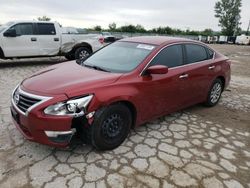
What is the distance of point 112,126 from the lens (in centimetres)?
325

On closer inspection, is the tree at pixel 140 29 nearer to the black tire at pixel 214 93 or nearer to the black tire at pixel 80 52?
the black tire at pixel 80 52

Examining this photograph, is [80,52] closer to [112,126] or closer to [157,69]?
[157,69]

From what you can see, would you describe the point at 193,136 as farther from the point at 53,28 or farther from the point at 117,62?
the point at 53,28

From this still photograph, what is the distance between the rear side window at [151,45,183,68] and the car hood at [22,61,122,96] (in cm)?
85

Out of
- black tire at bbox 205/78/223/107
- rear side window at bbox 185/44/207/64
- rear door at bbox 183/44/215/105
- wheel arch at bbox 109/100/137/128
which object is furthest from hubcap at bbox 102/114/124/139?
black tire at bbox 205/78/223/107

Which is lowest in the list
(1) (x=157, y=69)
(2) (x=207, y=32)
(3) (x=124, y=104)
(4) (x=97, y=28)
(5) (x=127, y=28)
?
(2) (x=207, y=32)

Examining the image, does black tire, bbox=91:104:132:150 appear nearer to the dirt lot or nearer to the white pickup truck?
the dirt lot

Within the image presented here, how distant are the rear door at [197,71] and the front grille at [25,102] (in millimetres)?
2577

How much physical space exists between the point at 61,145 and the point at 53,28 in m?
7.77

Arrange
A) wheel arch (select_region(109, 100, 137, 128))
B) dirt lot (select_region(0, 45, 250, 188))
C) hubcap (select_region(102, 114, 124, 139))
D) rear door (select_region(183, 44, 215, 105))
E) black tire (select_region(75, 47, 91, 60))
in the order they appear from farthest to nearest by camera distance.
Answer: black tire (select_region(75, 47, 91, 60))
rear door (select_region(183, 44, 215, 105))
wheel arch (select_region(109, 100, 137, 128))
hubcap (select_region(102, 114, 124, 139))
dirt lot (select_region(0, 45, 250, 188))

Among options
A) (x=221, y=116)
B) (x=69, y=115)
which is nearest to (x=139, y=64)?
(x=69, y=115)

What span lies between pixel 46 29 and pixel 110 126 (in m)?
7.55

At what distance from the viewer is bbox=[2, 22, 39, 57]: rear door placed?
8.66 metres

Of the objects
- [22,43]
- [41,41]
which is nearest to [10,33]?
[22,43]
